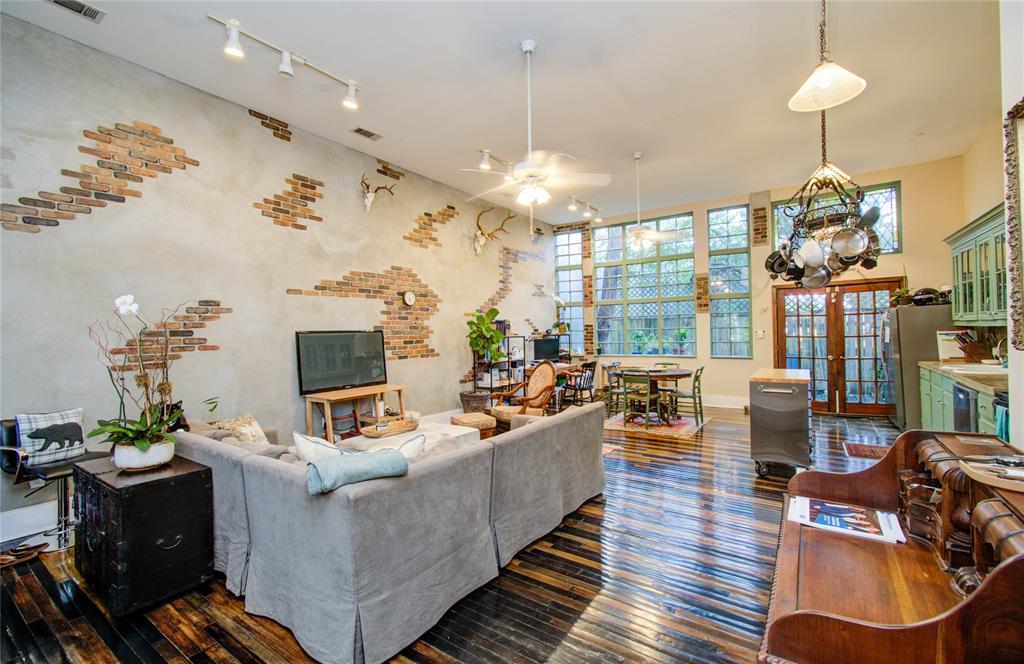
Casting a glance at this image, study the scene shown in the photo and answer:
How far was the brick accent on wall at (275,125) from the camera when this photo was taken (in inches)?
176

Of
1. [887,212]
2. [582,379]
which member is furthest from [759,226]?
[582,379]

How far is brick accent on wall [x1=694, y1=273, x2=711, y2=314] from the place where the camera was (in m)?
7.96

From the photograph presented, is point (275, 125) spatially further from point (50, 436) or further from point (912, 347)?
point (912, 347)

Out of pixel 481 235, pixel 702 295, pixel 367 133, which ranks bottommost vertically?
pixel 702 295

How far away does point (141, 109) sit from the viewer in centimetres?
369

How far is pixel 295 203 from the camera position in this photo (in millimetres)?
4773

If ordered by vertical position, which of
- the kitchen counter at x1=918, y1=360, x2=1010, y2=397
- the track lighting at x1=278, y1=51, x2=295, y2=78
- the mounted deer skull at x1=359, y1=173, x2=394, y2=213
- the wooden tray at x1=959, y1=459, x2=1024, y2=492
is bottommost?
the kitchen counter at x1=918, y1=360, x2=1010, y2=397

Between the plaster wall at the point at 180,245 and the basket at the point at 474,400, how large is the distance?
660 mm

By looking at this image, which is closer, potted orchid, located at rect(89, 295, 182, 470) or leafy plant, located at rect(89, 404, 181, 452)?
leafy plant, located at rect(89, 404, 181, 452)

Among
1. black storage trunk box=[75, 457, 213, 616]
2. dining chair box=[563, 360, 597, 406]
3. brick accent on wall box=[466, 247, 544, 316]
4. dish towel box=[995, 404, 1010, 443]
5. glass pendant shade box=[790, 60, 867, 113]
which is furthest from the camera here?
brick accent on wall box=[466, 247, 544, 316]

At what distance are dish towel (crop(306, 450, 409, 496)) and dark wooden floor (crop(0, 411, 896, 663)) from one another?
81 centimetres

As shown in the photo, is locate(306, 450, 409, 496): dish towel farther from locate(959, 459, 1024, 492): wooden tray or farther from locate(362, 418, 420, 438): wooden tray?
locate(362, 418, 420, 438): wooden tray

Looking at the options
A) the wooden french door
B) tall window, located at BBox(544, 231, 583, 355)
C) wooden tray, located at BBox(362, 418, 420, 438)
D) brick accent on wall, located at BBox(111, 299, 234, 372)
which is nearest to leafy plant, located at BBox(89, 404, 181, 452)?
brick accent on wall, located at BBox(111, 299, 234, 372)

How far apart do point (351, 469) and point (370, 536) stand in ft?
0.95
